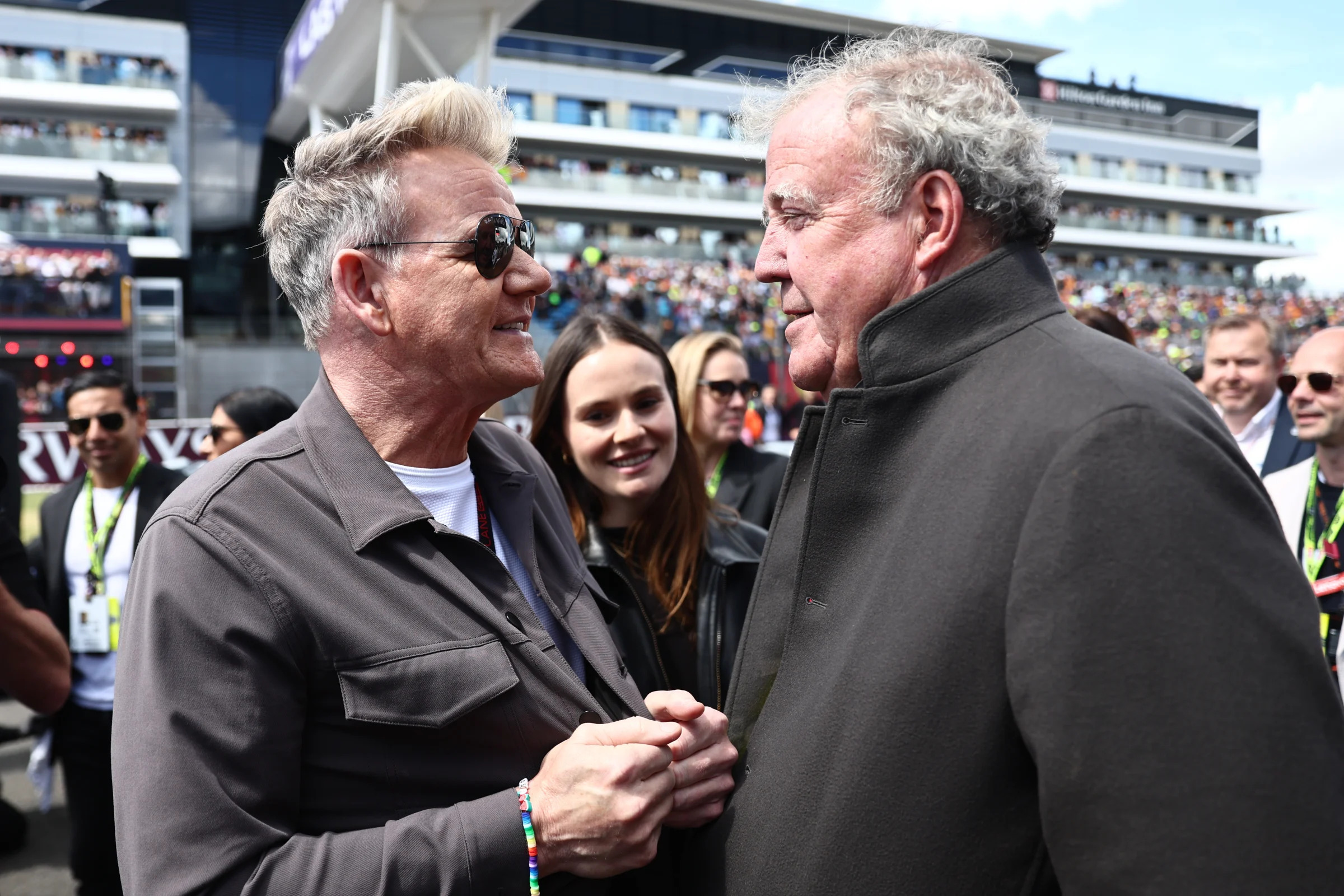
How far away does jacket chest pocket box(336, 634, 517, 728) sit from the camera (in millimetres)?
1552

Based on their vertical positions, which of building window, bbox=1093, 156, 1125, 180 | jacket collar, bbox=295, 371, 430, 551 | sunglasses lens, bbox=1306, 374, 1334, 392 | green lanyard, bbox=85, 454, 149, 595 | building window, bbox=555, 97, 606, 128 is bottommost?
green lanyard, bbox=85, 454, 149, 595

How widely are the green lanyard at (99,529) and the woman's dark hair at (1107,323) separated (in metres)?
4.38

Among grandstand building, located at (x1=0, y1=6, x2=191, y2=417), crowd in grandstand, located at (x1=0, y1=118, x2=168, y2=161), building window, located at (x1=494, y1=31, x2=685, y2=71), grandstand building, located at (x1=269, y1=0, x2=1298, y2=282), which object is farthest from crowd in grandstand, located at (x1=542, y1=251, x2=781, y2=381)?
crowd in grandstand, located at (x1=0, y1=118, x2=168, y2=161)

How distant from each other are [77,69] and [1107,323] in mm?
40594

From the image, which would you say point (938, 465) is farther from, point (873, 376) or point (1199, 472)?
point (1199, 472)

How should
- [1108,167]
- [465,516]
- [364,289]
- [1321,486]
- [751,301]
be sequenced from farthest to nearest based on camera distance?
[1108,167] < [751,301] < [1321,486] < [465,516] < [364,289]

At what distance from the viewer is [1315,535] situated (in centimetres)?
357

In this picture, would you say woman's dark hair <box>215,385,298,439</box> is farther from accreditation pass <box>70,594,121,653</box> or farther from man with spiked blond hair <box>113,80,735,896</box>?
man with spiked blond hair <box>113,80,735,896</box>

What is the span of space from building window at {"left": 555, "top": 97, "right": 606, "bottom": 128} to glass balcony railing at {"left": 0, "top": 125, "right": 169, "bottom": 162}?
17.4 meters

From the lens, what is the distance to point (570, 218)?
45.6 meters

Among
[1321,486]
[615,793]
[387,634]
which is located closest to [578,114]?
[1321,486]

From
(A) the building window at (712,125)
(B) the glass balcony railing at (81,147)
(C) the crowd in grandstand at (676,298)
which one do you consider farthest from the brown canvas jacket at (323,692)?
(A) the building window at (712,125)

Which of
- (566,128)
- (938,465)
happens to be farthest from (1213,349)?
(566,128)

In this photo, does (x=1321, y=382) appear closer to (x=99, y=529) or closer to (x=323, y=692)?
(x=323, y=692)
